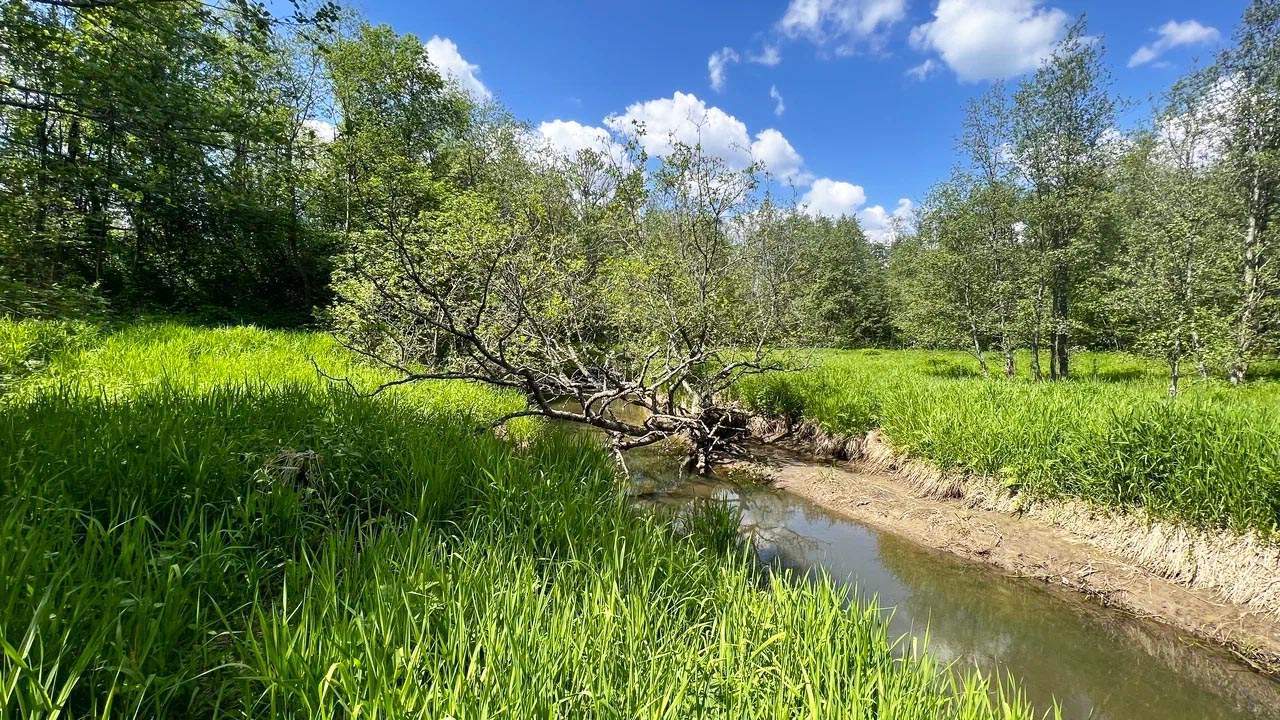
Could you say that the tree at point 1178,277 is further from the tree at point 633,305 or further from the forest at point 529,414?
the tree at point 633,305

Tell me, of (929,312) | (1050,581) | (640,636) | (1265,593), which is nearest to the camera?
(640,636)

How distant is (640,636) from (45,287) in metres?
6.57

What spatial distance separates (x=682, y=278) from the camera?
1124cm

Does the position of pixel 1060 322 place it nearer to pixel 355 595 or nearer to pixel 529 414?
pixel 529 414

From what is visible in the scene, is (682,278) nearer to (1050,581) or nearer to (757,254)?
(757,254)

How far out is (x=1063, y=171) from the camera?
14.4 metres

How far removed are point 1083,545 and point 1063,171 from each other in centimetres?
1357

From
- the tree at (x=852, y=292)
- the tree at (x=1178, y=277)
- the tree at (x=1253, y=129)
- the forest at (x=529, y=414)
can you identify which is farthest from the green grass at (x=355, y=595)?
the tree at (x=852, y=292)

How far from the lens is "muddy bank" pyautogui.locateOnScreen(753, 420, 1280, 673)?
15.6 ft

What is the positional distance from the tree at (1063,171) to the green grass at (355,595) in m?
15.4

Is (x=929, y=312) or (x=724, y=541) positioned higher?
(x=929, y=312)

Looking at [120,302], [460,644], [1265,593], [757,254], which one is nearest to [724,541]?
[460,644]

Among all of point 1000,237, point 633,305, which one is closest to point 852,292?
point 1000,237

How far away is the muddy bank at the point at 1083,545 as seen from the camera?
15.6 ft
